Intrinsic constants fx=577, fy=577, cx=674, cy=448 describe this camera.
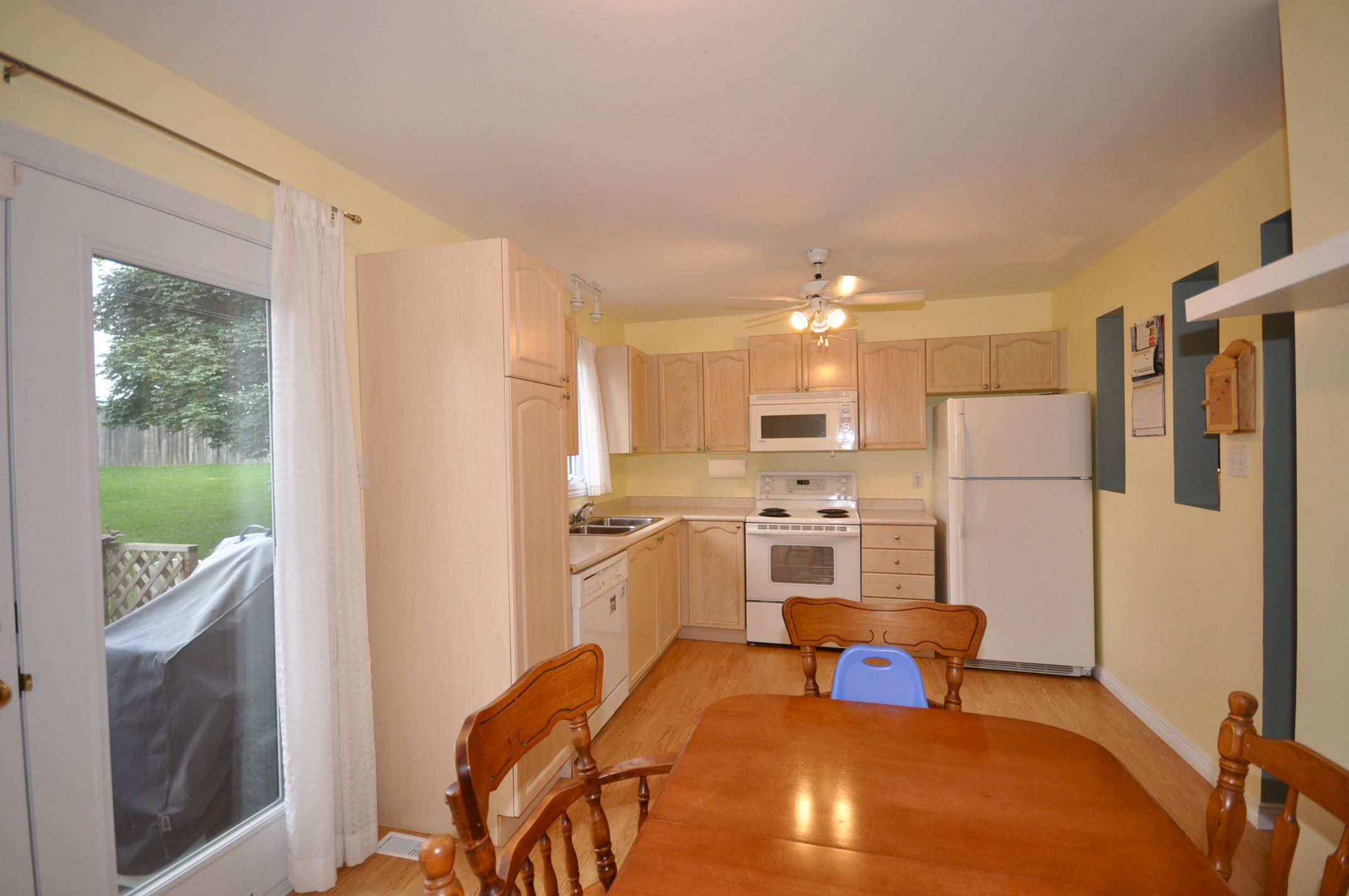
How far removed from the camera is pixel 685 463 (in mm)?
4867

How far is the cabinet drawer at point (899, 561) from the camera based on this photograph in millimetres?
3779

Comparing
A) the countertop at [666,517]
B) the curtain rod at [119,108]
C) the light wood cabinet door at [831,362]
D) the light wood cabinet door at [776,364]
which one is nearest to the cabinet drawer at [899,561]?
the countertop at [666,517]

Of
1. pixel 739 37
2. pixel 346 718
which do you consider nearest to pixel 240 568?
pixel 346 718

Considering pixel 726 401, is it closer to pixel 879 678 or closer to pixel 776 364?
pixel 776 364

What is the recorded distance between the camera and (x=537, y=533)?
224 centimetres

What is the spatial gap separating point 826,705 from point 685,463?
11.4 ft

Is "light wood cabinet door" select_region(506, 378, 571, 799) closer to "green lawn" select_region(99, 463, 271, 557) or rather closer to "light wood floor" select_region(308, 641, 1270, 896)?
"light wood floor" select_region(308, 641, 1270, 896)

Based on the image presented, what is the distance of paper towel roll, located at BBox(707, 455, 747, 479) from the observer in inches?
184

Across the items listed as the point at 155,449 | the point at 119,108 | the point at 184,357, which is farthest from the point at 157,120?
the point at 155,449

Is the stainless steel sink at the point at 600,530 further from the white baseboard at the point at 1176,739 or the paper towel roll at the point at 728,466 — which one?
the white baseboard at the point at 1176,739

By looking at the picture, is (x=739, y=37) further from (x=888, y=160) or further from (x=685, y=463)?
(x=685, y=463)

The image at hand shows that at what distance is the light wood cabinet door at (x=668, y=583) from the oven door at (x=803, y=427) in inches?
37.3

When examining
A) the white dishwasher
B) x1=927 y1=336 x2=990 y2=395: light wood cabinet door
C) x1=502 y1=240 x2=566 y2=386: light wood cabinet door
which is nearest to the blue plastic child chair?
the white dishwasher

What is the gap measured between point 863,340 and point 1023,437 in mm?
1385
